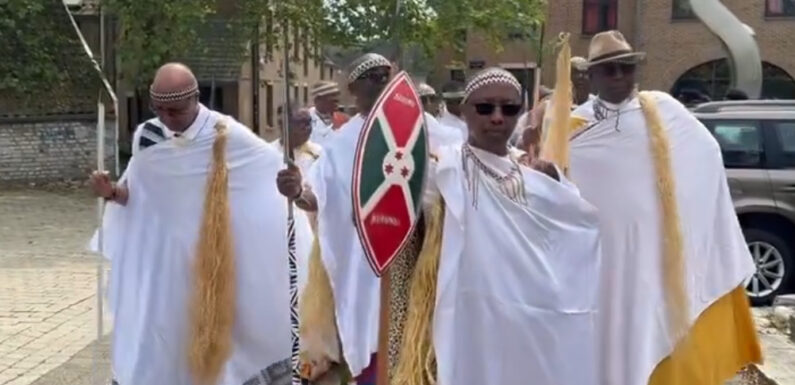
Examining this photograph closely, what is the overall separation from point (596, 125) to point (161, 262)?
2.11m

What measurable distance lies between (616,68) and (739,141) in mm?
4981

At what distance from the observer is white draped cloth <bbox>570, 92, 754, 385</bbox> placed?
4.95 metres

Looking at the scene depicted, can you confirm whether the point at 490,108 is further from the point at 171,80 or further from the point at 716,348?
the point at 716,348

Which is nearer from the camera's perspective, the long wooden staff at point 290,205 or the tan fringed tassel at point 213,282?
the long wooden staff at point 290,205

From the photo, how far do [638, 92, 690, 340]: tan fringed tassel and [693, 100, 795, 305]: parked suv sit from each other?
188 inches

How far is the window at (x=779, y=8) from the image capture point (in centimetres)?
3606

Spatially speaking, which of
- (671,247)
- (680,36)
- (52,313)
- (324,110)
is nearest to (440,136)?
(671,247)

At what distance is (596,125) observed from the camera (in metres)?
5.04

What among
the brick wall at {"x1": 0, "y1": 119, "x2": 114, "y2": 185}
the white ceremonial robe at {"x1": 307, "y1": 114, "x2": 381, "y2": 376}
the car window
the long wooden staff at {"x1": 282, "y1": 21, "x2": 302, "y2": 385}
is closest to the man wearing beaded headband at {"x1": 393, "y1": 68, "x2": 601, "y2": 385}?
the long wooden staff at {"x1": 282, "y1": 21, "x2": 302, "y2": 385}

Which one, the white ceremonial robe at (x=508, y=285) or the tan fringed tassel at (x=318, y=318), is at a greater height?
the white ceremonial robe at (x=508, y=285)

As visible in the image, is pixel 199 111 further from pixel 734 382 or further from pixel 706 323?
pixel 734 382

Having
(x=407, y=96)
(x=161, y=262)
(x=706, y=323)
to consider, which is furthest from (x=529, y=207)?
(x=161, y=262)

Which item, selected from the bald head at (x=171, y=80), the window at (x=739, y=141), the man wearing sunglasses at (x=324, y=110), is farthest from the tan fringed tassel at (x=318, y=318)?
the window at (x=739, y=141)

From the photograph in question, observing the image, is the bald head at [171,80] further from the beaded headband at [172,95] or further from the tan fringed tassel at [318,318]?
the tan fringed tassel at [318,318]
